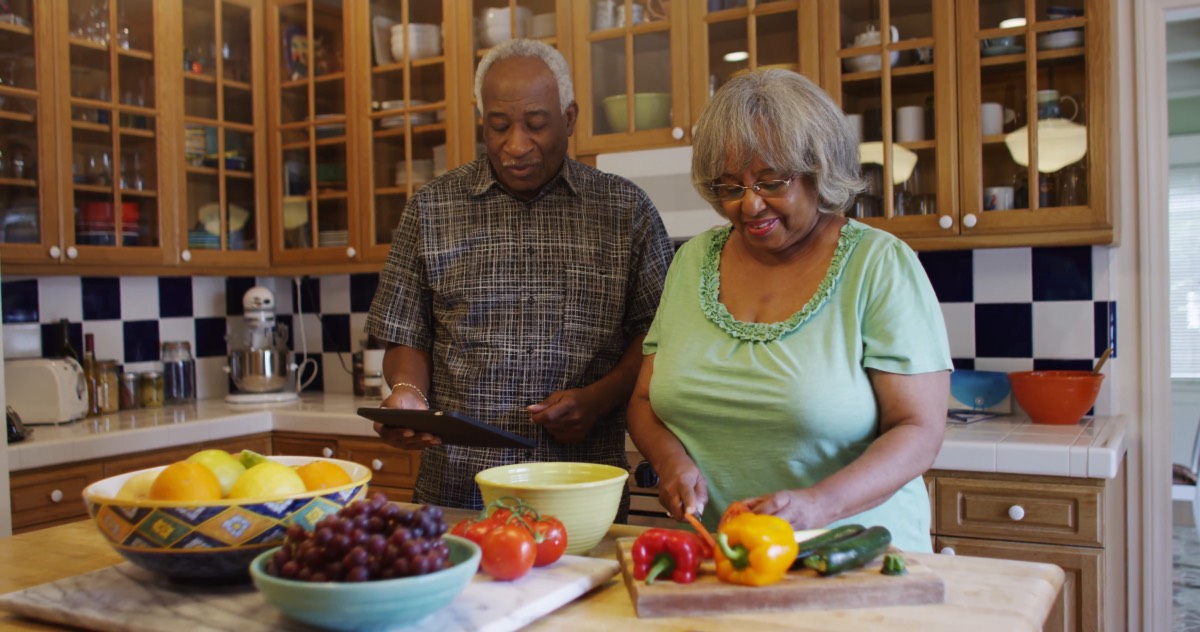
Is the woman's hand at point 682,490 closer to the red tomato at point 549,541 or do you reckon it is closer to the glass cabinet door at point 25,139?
the red tomato at point 549,541

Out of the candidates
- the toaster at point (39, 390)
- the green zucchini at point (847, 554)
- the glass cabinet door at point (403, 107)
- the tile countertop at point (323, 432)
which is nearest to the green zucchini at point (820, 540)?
the green zucchini at point (847, 554)

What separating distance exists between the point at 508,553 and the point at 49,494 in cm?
207

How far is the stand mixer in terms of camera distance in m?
3.50

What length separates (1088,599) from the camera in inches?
87.2

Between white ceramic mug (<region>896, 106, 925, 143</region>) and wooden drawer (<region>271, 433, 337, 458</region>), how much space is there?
6.30 ft

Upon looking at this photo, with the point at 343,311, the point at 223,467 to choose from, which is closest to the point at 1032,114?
the point at 223,467

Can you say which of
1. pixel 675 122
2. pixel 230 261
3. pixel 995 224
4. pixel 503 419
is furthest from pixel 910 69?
pixel 230 261

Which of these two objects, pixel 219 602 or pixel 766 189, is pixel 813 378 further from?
pixel 219 602

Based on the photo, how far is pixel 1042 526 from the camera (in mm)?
2252

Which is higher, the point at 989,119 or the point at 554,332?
the point at 989,119

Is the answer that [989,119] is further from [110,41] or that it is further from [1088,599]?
[110,41]

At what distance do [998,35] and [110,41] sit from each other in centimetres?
262

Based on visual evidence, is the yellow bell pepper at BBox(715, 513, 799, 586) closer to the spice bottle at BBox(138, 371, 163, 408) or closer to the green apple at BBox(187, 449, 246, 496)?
the green apple at BBox(187, 449, 246, 496)

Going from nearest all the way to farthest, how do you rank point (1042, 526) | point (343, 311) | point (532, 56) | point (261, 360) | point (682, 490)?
point (682, 490) < point (532, 56) < point (1042, 526) < point (261, 360) < point (343, 311)
